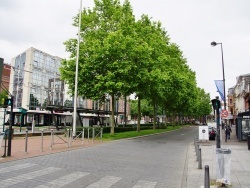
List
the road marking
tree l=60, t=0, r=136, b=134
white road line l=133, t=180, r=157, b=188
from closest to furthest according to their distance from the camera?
the road marking → white road line l=133, t=180, r=157, b=188 → tree l=60, t=0, r=136, b=134

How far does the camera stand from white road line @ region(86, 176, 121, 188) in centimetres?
697

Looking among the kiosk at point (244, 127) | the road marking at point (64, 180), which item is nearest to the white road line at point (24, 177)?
the road marking at point (64, 180)

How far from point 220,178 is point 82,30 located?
74.1ft

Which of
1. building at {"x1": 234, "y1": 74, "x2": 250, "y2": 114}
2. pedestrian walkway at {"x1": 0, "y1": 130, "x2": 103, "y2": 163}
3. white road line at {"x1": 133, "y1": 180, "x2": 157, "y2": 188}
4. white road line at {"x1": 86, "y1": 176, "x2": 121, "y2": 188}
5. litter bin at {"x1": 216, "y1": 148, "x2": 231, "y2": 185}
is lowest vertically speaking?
pedestrian walkway at {"x1": 0, "y1": 130, "x2": 103, "y2": 163}

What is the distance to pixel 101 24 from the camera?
82.4 ft

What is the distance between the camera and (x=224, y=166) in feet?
23.1

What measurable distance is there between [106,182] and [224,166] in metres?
3.38

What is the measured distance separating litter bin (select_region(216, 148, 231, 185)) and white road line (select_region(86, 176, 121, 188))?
3.00 m

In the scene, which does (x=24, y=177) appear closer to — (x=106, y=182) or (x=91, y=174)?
(x=91, y=174)

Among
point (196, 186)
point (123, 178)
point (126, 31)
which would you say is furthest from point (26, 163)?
point (126, 31)

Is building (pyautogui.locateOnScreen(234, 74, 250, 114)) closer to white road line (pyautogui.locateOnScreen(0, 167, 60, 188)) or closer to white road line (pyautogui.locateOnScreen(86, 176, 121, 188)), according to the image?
white road line (pyautogui.locateOnScreen(86, 176, 121, 188))

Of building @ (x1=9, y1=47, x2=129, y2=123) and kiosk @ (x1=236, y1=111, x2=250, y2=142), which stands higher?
building @ (x1=9, y1=47, x2=129, y2=123)

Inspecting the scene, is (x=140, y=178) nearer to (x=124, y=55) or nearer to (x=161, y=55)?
(x=124, y=55)

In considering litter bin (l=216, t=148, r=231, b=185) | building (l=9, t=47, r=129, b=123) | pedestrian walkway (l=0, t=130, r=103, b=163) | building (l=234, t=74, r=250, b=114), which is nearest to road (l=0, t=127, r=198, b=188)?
litter bin (l=216, t=148, r=231, b=185)
